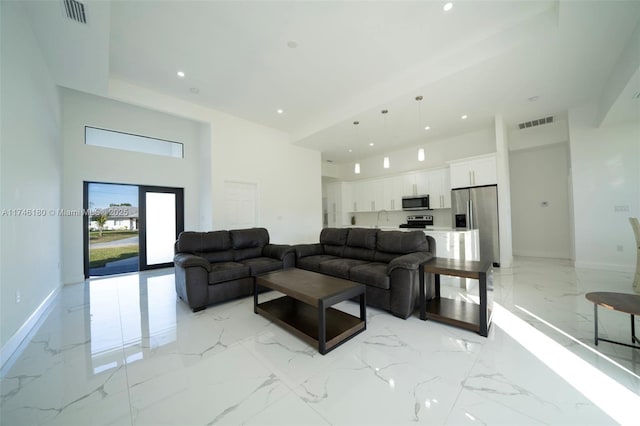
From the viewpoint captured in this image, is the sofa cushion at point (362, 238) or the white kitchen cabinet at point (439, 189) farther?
the white kitchen cabinet at point (439, 189)

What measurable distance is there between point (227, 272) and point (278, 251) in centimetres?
95

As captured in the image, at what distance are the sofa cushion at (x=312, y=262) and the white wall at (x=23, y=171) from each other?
3.06m

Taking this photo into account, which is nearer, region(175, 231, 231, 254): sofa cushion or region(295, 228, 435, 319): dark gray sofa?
region(295, 228, 435, 319): dark gray sofa

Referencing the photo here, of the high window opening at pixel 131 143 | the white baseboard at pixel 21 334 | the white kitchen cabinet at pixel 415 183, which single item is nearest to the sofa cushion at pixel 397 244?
the white kitchen cabinet at pixel 415 183

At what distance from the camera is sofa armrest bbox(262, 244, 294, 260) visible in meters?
3.89

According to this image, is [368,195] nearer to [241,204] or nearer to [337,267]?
[241,204]

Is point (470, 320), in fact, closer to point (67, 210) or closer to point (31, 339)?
point (31, 339)

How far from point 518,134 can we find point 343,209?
5.12m

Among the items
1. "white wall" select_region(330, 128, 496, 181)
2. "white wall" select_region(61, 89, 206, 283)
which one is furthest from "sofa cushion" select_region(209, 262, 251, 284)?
"white wall" select_region(330, 128, 496, 181)

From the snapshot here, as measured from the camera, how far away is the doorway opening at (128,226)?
483cm

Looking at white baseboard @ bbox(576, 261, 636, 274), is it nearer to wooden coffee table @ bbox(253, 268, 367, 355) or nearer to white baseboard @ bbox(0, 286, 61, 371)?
wooden coffee table @ bbox(253, 268, 367, 355)

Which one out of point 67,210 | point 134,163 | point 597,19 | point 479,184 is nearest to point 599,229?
point 479,184

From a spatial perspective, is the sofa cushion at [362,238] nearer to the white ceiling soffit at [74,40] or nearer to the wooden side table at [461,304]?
the wooden side table at [461,304]

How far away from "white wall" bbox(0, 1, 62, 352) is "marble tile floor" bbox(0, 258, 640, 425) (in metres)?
0.40
